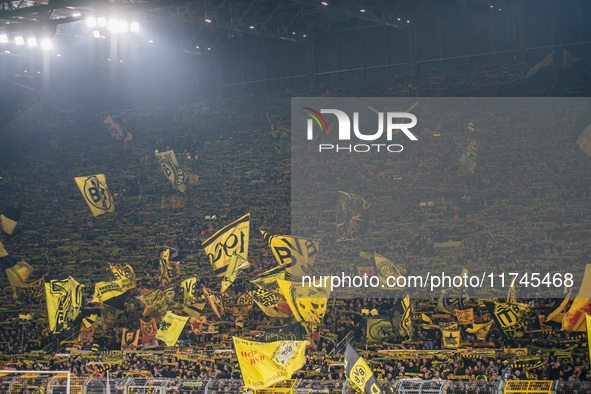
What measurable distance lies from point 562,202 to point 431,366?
404 inches

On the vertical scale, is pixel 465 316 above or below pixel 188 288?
below

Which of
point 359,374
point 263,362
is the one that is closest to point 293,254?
point 263,362

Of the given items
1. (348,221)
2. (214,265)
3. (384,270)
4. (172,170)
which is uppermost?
(172,170)

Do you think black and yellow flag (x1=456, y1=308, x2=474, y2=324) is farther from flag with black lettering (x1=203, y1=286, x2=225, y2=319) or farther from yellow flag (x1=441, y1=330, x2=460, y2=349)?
flag with black lettering (x1=203, y1=286, x2=225, y2=319)

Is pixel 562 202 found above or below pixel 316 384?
above

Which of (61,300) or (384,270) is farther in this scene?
(384,270)

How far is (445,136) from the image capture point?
30.8 m

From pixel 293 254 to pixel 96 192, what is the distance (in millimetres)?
9191

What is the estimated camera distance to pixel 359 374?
51.5ft

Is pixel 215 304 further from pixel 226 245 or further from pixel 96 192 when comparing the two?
pixel 96 192

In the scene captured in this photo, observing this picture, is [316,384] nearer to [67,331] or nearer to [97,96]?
[67,331]

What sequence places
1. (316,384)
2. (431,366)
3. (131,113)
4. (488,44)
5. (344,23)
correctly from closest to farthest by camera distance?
(316,384), (431,366), (488,44), (344,23), (131,113)

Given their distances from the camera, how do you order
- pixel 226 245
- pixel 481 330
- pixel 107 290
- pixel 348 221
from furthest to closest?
pixel 348 221 → pixel 107 290 → pixel 226 245 → pixel 481 330

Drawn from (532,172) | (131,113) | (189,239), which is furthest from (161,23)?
(532,172)
